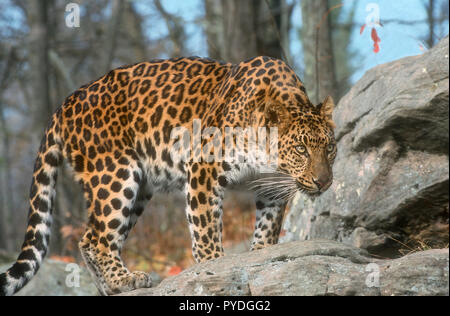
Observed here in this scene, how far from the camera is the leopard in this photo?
5320mm

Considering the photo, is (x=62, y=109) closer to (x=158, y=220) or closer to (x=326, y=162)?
(x=326, y=162)

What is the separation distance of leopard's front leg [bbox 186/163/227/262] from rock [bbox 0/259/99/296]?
3.05 m

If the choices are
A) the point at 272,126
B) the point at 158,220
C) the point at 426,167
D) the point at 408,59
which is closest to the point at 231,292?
the point at 272,126

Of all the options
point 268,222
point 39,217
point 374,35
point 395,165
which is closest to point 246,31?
point 374,35

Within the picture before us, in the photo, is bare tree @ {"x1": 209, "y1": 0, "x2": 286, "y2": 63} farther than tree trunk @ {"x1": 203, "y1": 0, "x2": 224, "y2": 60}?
No

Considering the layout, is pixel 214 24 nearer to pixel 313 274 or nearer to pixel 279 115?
pixel 279 115

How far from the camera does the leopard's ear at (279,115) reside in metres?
5.30

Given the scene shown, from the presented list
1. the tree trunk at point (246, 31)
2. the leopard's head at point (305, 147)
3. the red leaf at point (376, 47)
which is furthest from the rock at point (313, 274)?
the tree trunk at point (246, 31)

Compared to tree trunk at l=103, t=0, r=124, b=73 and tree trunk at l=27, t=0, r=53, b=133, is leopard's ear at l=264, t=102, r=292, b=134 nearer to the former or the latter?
tree trunk at l=27, t=0, r=53, b=133

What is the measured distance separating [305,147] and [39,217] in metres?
2.84

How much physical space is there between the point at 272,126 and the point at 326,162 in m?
0.63

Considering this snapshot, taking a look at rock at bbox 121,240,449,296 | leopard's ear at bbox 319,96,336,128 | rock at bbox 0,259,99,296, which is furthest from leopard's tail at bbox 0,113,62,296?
leopard's ear at bbox 319,96,336,128
